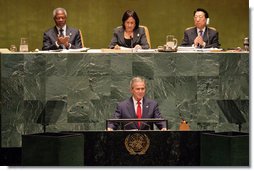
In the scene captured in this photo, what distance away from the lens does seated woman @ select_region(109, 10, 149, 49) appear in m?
7.68

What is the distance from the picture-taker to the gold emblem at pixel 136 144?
229 inches

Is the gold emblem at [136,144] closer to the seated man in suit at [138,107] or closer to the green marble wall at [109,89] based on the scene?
the seated man in suit at [138,107]

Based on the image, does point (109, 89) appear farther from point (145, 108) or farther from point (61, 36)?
point (61, 36)

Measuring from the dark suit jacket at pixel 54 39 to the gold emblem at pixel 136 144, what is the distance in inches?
85.7

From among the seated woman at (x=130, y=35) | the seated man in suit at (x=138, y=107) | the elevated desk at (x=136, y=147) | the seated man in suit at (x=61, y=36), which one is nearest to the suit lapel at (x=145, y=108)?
the seated man in suit at (x=138, y=107)

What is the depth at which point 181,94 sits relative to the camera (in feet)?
23.3

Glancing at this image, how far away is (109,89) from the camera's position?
7.09m

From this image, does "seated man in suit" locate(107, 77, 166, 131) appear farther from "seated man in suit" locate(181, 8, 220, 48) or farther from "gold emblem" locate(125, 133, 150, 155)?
"seated man in suit" locate(181, 8, 220, 48)

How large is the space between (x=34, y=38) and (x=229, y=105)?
5034 millimetres

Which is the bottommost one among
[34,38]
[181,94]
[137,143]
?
[137,143]

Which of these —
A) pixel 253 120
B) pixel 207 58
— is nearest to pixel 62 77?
pixel 207 58

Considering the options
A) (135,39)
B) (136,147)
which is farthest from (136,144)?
(135,39)

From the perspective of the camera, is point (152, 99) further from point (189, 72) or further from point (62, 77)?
point (62, 77)

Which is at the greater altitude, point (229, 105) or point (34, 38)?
point (34, 38)
